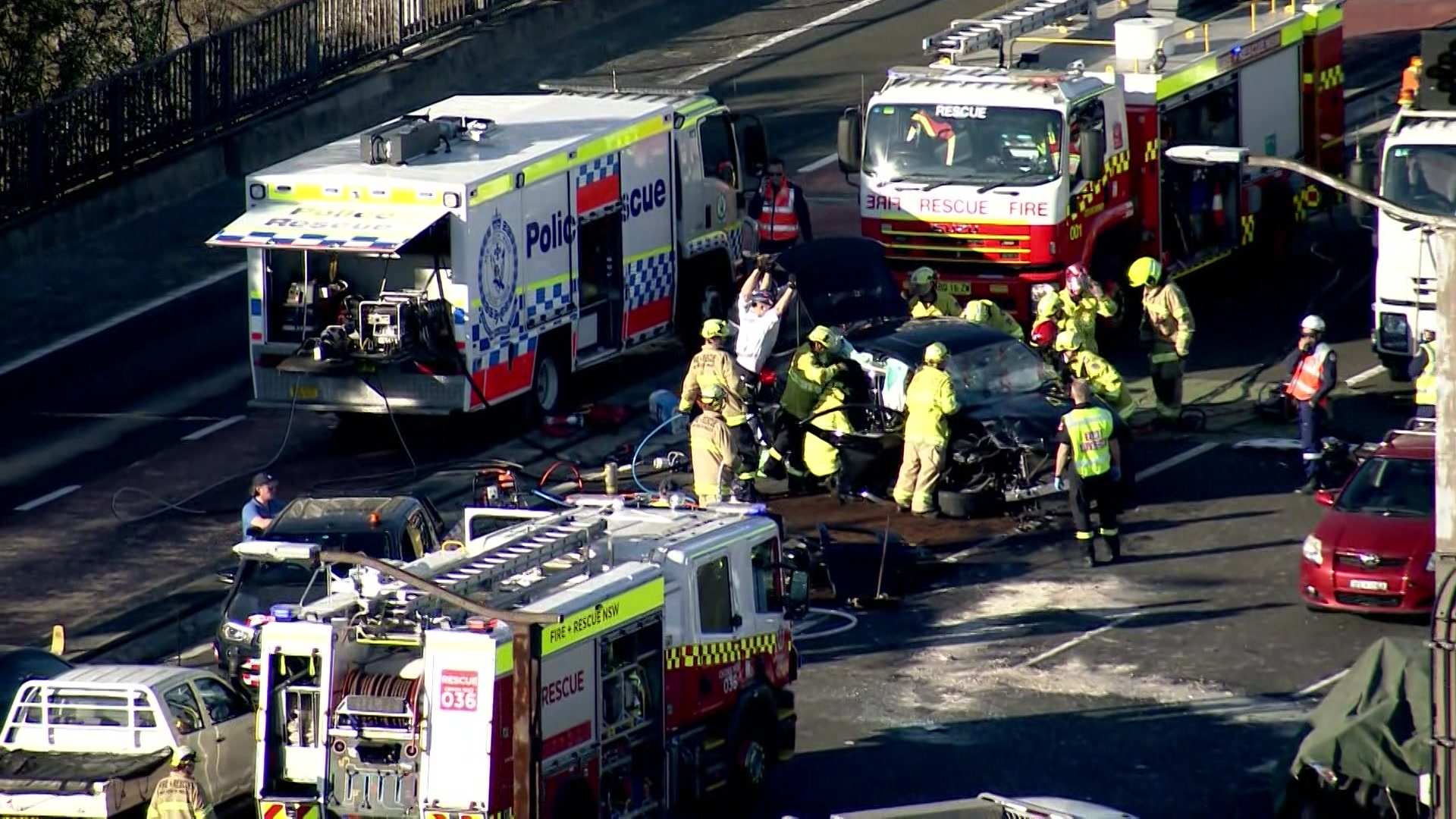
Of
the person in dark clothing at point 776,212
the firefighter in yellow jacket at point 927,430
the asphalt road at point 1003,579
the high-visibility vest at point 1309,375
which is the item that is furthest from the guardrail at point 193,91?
the high-visibility vest at point 1309,375

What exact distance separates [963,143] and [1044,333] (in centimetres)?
302

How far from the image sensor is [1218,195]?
3275 cm

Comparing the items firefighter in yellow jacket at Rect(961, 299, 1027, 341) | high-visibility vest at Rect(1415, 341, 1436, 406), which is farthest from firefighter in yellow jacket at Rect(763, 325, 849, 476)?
high-visibility vest at Rect(1415, 341, 1436, 406)

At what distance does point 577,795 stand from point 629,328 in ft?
42.1

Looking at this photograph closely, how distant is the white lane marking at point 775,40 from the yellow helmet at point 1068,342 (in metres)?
15.0

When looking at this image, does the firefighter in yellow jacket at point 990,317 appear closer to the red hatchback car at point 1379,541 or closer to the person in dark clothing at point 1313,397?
the person in dark clothing at point 1313,397

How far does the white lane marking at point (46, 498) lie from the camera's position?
1061 inches

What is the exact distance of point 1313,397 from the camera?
26.7 metres

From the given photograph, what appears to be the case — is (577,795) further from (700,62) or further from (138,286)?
(700,62)

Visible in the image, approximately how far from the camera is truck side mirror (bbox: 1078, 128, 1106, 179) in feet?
98.8

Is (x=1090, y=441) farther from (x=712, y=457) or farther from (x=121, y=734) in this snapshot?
(x=121, y=734)

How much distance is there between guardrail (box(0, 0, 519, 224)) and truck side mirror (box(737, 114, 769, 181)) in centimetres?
910

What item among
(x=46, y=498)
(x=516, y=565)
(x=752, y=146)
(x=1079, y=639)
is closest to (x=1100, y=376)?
(x=1079, y=639)

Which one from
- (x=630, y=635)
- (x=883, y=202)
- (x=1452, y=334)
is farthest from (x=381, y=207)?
(x=1452, y=334)
